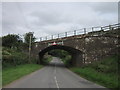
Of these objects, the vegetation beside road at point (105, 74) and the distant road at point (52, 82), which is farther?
the vegetation beside road at point (105, 74)

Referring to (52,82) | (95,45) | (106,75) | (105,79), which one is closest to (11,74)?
(52,82)

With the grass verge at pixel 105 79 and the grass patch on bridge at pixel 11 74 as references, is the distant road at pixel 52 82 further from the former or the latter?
the grass verge at pixel 105 79

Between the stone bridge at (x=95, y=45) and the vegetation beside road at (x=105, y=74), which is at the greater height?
the stone bridge at (x=95, y=45)

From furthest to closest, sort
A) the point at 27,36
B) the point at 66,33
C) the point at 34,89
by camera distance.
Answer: the point at 27,36 < the point at 66,33 < the point at 34,89

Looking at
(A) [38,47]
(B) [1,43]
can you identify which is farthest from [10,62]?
(B) [1,43]

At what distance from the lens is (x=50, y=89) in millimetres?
10406

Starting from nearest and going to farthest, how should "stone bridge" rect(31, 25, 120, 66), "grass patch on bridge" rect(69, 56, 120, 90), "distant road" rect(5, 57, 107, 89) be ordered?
"distant road" rect(5, 57, 107, 89) < "grass patch on bridge" rect(69, 56, 120, 90) < "stone bridge" rect(31, 25, 120, 66)

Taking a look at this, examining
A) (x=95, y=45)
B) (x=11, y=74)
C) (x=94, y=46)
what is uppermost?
(x=95, y=45)

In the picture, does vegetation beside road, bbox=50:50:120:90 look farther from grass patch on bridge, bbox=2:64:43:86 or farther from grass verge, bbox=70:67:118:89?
grass patch on bridge, bbox=2:64:43:86

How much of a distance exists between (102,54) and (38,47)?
51.9 ft

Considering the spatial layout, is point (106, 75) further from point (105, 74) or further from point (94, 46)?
point (94, 46)

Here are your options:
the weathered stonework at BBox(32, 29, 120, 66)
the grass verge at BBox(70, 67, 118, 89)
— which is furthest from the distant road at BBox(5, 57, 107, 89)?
the weathered stonework at BBox(32, 29, 120, 66)

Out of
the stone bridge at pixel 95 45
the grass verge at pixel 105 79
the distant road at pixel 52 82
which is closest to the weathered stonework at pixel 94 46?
the stone bridge at pixel 95 45

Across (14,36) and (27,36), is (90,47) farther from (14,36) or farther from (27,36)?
(14,36)
